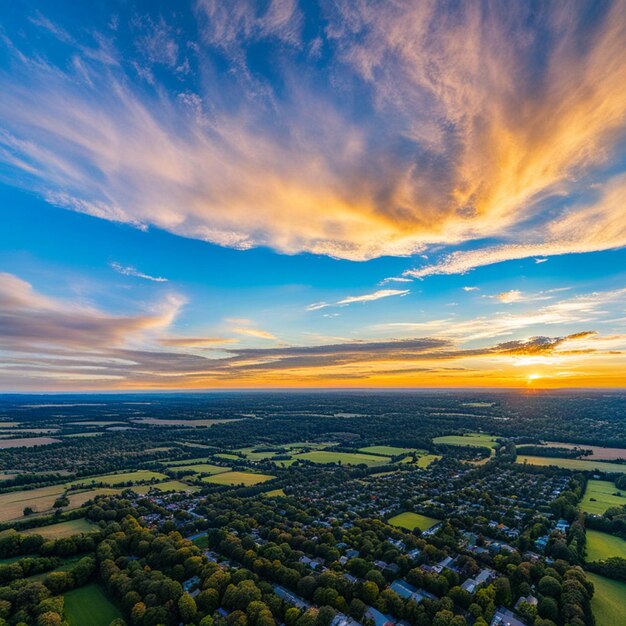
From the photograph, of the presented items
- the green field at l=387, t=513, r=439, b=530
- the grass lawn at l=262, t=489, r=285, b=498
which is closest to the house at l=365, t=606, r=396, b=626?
the green field at l=387, t=513, r=439, b=530

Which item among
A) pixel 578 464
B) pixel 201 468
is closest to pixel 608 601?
pixel 578 464

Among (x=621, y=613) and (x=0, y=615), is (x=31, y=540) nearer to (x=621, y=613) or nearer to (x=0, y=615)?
(x=0, y=615)

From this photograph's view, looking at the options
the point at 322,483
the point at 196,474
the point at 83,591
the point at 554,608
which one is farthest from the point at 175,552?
the point at 196,474

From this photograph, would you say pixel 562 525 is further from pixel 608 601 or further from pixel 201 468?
pixel 201 468

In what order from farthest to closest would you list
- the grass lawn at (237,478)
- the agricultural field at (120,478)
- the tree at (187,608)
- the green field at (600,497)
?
the agricultural field at (120,478)
the grass lawn at (237,478)
the green field at (600,497)
the tree at (187,608)

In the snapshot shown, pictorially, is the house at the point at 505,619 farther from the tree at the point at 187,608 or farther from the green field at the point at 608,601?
the tree at the point at 187,608

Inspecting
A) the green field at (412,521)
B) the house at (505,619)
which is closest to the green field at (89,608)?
the house at (505,619)
